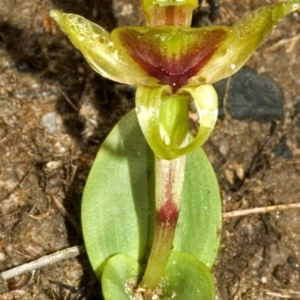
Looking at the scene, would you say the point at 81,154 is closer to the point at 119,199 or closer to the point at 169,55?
the point at 119,199

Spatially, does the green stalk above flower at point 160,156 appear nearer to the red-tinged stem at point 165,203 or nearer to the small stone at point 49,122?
the red-tinged stem at point 165,203

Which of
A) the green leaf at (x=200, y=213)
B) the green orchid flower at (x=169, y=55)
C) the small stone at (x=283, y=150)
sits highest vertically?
the green orchid flower at (x=169, y=55)

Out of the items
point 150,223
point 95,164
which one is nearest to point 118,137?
point 95,164

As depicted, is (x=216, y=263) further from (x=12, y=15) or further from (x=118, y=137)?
(x=12, y=15)

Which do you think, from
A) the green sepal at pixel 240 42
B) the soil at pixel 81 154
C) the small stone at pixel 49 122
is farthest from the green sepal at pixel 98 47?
the small stone at pixel 49 122

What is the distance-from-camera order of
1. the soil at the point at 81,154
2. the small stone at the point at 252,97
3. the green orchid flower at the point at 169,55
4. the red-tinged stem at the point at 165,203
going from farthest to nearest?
the small stone at the point at 252,97 → the soil at the point at 81,154 → the red-tinged stem at the point at 165,203 → the green orchid flower at the point at 169,55

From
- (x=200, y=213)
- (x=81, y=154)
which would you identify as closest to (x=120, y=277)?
(x=200, y=213)
